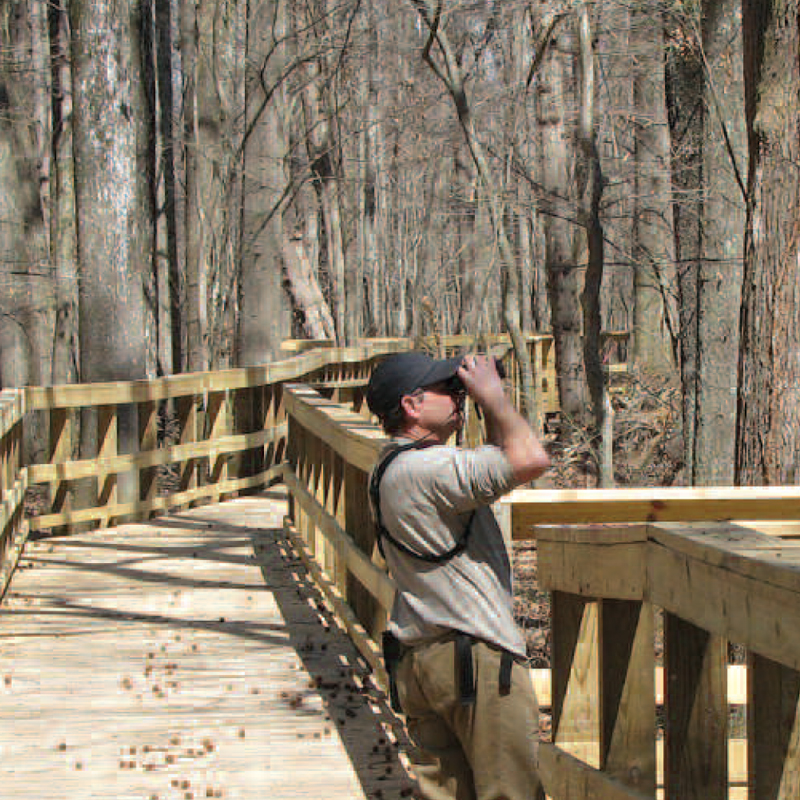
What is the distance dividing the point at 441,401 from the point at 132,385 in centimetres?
909

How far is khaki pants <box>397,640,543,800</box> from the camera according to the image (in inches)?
164

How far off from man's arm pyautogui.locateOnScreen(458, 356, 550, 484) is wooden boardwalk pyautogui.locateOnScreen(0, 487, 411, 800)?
Result: 251 cm

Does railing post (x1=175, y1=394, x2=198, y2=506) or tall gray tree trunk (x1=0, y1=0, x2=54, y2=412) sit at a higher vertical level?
tall gray tree trunk (x1=0, y1=0, x2=54, y2=412)

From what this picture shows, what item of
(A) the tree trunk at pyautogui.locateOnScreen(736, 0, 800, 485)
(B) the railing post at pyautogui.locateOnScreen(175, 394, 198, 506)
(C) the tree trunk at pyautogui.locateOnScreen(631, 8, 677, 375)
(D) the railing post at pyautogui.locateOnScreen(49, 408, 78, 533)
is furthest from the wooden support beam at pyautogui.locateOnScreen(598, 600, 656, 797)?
(C) the tree trunk at pyautogui.locateOnScreen(631, 8, 677, 375)

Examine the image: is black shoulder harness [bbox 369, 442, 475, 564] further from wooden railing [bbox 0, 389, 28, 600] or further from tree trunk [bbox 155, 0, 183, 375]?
tree trunk [bbox 155, 0, 183, 375]

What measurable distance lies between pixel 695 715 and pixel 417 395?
135cm

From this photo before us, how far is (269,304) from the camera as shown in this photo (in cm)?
2020

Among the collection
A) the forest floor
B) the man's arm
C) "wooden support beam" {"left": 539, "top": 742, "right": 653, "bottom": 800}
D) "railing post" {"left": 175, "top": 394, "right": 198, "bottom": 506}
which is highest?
the man's arm

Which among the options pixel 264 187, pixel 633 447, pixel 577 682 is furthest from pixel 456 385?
pixel 633 447

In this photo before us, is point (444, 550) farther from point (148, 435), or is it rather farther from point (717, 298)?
point (717, 298)

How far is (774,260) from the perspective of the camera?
873cm

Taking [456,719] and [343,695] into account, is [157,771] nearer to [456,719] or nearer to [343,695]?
[343,695]

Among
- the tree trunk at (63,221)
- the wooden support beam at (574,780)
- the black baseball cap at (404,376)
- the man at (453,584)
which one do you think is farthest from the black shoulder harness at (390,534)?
the tree trunk at (63,221)

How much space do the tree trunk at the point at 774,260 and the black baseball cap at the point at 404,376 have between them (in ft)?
15.6
